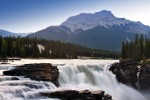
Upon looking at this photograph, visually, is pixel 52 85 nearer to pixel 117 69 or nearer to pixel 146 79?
pixel 117 69

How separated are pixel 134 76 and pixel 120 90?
508 inches

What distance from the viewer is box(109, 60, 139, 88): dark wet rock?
312ft

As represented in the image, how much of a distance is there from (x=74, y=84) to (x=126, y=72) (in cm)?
2954

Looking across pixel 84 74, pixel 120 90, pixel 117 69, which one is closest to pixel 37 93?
pixel 84 74

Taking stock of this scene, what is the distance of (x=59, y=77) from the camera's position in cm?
7056

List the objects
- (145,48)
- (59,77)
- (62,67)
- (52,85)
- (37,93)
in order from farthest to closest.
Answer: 1. (145,48)
2. (62,67)
3. (59,77)
4. (52,85)
5. (37,93)

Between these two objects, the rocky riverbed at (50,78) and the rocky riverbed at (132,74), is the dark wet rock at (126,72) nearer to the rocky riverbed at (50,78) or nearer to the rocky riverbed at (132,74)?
the rocky riverbed at (132,74)

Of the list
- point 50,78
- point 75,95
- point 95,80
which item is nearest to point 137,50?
point 95,80

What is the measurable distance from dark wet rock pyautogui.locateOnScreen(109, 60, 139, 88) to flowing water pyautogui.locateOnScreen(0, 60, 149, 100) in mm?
2397

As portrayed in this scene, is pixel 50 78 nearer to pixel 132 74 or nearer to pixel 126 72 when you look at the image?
pixel 126 72

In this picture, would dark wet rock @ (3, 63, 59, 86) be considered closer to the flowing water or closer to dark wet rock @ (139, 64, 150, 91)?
the flowing water

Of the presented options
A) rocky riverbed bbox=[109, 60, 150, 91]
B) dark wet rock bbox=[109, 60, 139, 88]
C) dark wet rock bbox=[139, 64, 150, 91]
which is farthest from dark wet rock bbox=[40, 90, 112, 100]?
dark wet rock bbox=[139, 64, 150, 91]

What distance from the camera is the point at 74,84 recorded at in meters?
72.8

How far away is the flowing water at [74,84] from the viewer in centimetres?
4929
